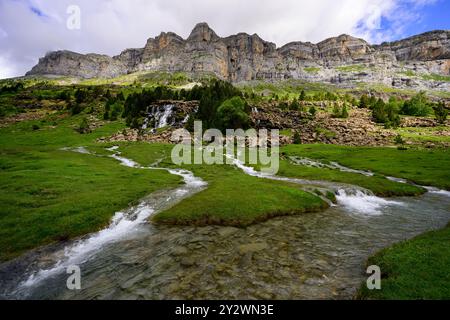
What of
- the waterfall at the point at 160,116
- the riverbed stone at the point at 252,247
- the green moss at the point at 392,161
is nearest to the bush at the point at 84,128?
the waterfall at the point at 160,116

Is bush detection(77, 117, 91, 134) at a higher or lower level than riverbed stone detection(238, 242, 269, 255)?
higher

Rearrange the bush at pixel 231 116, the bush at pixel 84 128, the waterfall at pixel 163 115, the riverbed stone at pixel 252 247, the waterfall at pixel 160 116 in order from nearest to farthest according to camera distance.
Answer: the riverbed stone at pixel 252 247
the bush at pixel 231 116
the bush at pixel 84 128
the waterfall at pixel 160 116
the waterfall at pixel 163 115

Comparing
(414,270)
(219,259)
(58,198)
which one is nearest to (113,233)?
(219,259)

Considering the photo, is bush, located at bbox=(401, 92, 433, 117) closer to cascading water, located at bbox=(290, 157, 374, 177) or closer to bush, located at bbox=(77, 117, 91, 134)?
cascading water, located at bbox=(290, 157, 374, 177)

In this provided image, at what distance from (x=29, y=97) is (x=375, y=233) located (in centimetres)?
20954

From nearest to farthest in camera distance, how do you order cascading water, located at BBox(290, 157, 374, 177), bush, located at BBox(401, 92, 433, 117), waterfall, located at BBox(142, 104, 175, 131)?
cascading water, located at BBox(290, 157, 374, 177) → waterfall, located at BBox(142, 104, 175, 131) → bush, located at BBox(401, 92, 433, 117)

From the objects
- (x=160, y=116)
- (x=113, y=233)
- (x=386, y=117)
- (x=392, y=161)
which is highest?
(x=160, y=116)

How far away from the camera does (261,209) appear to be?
1092 inches

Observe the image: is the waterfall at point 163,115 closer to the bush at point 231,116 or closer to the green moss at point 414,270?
the bush at point 231,116

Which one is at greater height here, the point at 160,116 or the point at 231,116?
the point at 160,116

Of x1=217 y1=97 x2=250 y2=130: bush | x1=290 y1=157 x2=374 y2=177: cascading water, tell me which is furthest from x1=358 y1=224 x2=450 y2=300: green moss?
x1=217 y1=97 x2=250 y2=130: bush

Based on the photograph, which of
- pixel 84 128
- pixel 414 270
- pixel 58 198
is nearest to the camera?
pixel 414 270

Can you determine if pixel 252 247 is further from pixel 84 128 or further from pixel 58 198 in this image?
pixel 84 128
